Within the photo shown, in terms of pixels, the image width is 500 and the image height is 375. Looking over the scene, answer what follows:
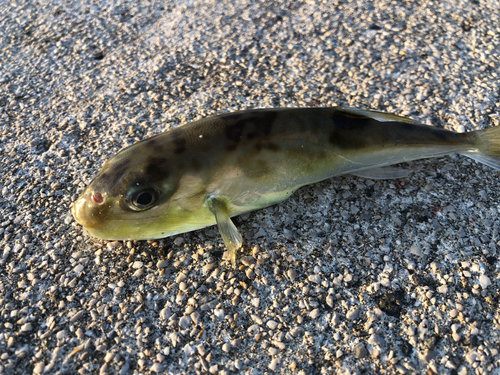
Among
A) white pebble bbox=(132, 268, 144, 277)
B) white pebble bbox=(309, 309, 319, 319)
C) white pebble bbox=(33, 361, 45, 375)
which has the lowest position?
white pebble bbox=(309, 309, 319, 319)

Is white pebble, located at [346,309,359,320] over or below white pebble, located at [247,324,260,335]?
below

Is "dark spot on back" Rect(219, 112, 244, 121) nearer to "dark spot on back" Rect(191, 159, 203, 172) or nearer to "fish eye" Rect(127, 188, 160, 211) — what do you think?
"dark spot on back" Rect(191, 159, 203, 172)

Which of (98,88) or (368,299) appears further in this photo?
(98,88)

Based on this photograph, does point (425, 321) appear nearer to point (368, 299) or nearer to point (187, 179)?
point (368, 299)

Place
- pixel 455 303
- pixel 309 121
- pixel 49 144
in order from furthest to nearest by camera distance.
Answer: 1. pixel 49 144
2. pixel 309 121
3. pixel 455 303

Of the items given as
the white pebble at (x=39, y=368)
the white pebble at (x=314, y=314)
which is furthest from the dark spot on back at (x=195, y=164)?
the white pebble at (x=39, y=368)

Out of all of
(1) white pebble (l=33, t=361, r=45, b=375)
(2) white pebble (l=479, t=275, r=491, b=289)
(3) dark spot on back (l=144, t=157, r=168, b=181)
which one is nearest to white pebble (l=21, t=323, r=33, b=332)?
(1) white pebble (l=33, t=361, r=45, b=375)

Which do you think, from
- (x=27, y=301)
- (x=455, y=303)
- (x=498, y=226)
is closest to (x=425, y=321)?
(x=455, y=303)

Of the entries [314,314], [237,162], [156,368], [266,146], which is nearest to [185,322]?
[156,368]
